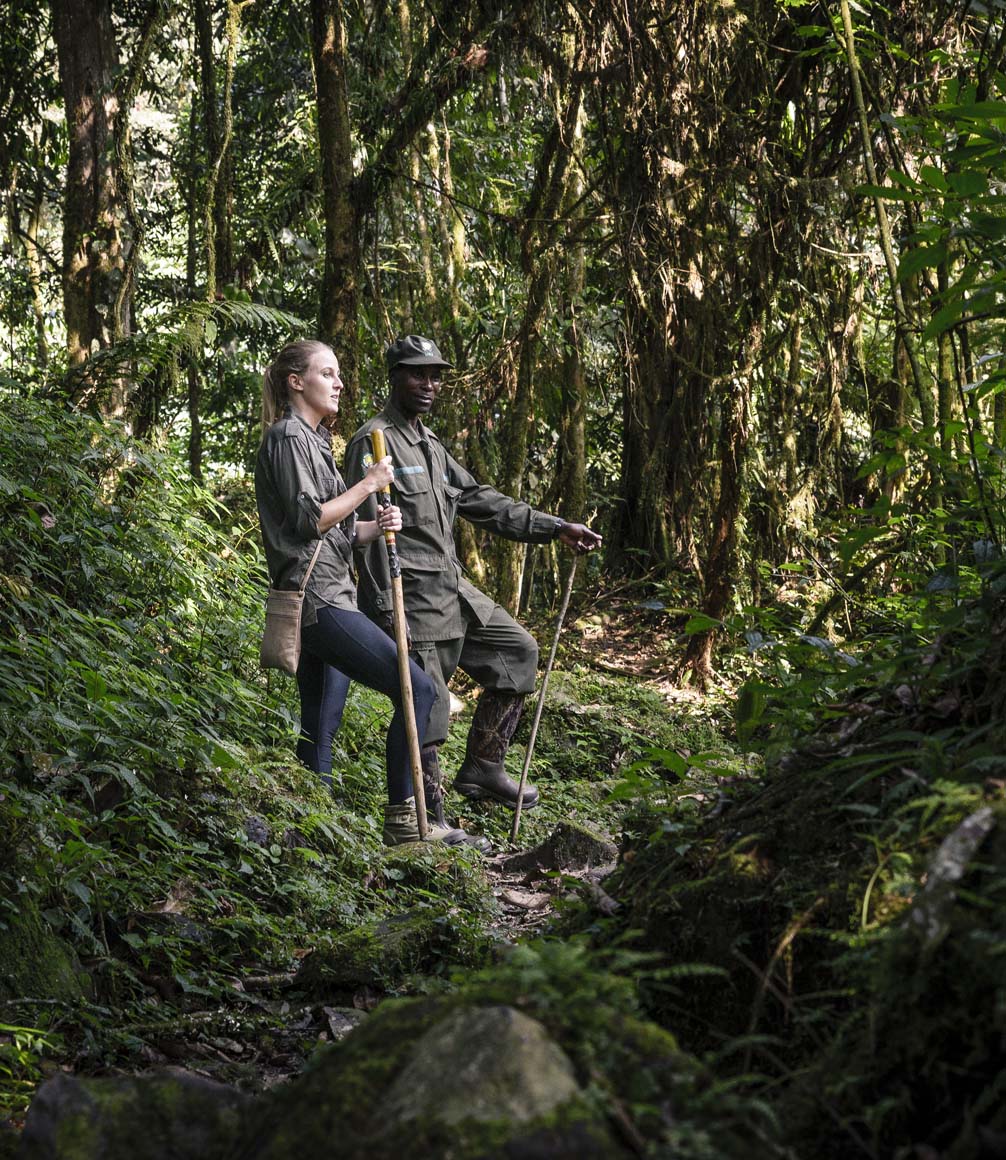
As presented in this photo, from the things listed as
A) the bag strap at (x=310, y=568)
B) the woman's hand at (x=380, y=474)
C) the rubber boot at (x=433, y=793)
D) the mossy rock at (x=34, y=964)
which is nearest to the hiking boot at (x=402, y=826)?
the rubber boot at (x=433, y=793)

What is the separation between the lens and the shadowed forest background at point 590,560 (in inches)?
82.7

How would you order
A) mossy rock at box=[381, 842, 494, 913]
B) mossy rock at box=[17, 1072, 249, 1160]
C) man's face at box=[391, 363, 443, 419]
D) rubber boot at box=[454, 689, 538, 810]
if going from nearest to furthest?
mossy rock at box=[17, 1072, 249, 1160] → mossy rock at box=[381, 842, 494, 913] → man's face at box=[391, 363, 443, 419] → rubber boot at box=[454, 689, 538, 810]

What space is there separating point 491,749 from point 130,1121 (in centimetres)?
534

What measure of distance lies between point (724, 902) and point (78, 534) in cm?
575

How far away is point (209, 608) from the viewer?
7.98 meters

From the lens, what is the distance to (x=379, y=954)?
4.02 m

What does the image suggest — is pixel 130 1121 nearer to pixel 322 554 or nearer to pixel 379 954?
pixel 379 954

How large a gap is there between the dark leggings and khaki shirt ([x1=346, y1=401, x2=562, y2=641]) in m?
0.53

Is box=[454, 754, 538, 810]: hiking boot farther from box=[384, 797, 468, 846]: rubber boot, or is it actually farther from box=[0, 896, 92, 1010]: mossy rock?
box=[0, 896, 92, 1010]: mossy rock

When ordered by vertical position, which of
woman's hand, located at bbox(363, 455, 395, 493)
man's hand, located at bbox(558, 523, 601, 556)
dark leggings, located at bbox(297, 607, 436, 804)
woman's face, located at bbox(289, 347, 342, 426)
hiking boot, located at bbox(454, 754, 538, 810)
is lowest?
hiking boot, located at bbox(454, 754, 538, 810)

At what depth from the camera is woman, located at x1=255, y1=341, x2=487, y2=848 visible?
5754mm

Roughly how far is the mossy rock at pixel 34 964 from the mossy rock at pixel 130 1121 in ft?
4.92

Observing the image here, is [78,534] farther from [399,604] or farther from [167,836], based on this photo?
[167,836]

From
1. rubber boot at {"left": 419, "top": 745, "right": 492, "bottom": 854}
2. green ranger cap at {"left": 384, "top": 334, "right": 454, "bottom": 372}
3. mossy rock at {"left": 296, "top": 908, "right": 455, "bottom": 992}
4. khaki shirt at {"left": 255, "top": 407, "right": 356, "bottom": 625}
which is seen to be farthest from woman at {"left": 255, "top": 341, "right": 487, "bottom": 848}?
mossy rock at {"left": 296, "top": 908, "right": 455, "bottom": 992}
